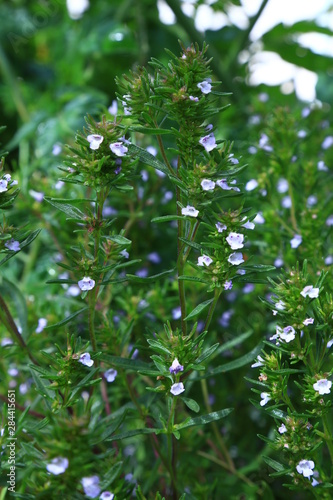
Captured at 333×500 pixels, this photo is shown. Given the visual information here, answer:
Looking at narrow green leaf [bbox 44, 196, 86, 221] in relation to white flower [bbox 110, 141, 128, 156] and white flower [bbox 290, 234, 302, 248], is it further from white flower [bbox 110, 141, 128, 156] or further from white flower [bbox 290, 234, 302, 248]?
white flower [bbox 290, 234, 302, 248]

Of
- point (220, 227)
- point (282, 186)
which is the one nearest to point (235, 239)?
point (220, 227)

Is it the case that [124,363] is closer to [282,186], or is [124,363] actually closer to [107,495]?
[107,495]

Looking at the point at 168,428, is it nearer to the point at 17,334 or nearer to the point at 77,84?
the point at 17,334

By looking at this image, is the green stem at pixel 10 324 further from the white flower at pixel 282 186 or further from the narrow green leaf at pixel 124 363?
the white flower at pixel 282 186

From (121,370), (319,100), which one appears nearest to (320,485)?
(121,370)

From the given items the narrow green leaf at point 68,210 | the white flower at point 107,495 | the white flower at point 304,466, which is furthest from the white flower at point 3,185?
the white flower at point 304,466

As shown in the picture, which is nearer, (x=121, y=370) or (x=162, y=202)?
(x=121, y=370)
